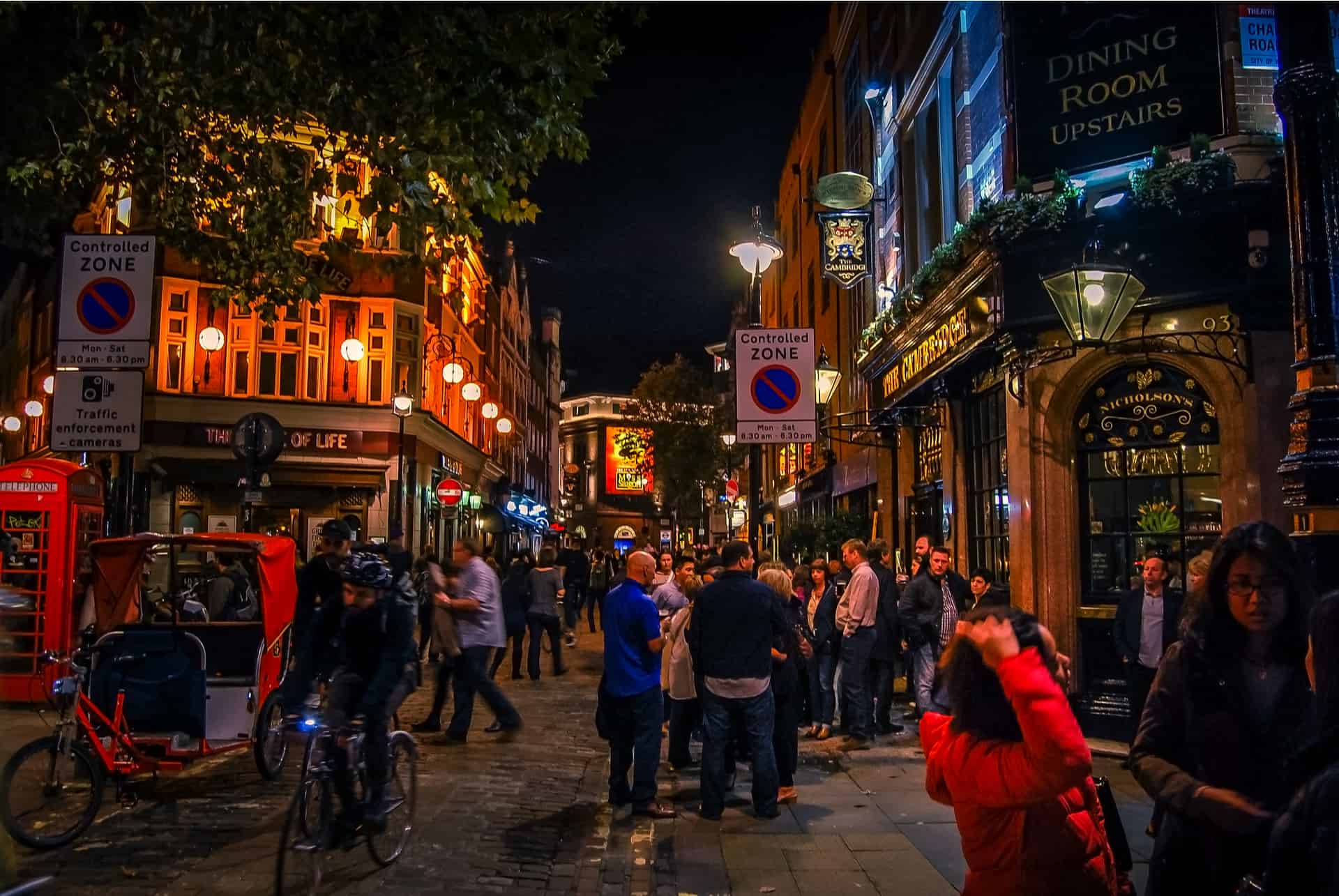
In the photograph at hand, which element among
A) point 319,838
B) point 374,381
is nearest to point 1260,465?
point 319,838

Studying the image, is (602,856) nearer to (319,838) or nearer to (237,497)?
(319,838)

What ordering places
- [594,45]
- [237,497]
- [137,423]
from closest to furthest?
[137,423] → [594,45] → [237,497]

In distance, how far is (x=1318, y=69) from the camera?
5965mm

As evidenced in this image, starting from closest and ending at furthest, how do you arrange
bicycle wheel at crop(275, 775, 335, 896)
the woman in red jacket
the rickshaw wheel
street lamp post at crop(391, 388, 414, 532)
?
the woman in red jacket
bicycle wheel at crop(275, 775, 335, 896)
the rickshaw wheel
street lamp post at crop(391, 388, 414, 532)

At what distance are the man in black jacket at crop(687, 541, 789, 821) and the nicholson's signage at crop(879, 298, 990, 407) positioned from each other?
5.63 m

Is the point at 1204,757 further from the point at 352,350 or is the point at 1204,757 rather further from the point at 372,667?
the point at 352,350

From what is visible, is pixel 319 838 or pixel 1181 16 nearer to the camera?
pixel 319 838

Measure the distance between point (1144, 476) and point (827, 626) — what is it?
341 centimetres

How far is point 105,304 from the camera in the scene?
751 cm

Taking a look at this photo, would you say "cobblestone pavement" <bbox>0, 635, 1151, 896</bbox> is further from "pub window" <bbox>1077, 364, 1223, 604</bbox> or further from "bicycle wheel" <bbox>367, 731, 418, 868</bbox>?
"pub window" <bbox>1077, 364, 1223, 604</bbox>

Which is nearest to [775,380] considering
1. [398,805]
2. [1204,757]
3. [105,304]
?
[398,805]

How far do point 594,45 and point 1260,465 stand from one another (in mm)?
6736

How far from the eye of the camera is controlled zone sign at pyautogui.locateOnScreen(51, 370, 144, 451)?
7.40 meters

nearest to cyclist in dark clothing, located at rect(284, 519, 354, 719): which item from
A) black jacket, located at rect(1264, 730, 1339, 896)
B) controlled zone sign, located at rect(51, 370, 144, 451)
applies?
controlled zone sign, located at rect(51, 370, 144, 451)
